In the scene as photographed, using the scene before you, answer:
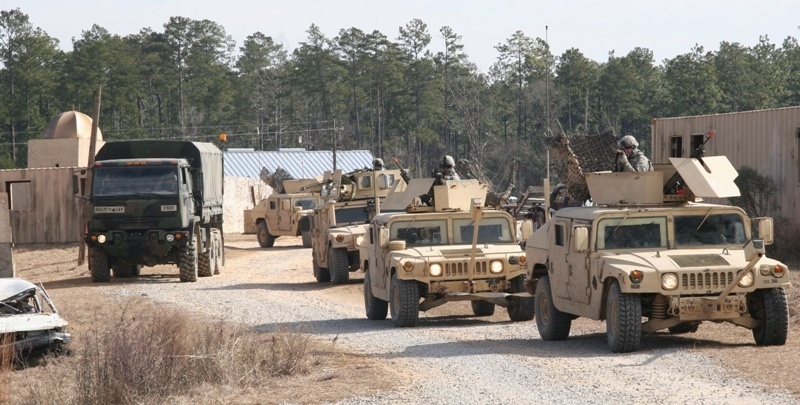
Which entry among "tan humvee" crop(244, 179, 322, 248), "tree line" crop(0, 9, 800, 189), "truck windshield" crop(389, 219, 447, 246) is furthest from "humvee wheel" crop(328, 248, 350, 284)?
"tree line" crop(0, 9, 800, 189)

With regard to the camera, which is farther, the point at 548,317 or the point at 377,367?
the point at 548,317

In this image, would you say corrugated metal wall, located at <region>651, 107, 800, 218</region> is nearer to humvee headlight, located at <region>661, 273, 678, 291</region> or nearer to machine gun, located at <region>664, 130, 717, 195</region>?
machine gun, located at <region>664, 130, 717, 195</region>

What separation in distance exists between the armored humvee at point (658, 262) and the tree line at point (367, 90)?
205 feet

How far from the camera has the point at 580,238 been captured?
45.6 feet

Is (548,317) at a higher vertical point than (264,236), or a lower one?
higher

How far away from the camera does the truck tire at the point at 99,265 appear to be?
26953 millimetres

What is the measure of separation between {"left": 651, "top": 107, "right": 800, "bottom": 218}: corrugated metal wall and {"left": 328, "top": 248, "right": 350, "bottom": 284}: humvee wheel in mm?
9149

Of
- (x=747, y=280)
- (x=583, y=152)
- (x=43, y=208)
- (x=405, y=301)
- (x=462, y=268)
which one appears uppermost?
(x=583, y=152)

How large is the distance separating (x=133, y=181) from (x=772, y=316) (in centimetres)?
1551

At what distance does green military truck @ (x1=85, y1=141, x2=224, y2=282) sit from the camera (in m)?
26.0

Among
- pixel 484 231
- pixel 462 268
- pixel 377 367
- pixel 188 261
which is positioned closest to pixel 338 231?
pixel 188 261

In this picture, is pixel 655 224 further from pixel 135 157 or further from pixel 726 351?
pixel 135 157

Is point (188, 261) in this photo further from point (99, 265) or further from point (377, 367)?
point (377, 367)

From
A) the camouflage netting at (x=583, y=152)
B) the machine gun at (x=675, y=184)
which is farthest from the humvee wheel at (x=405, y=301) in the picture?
the camouflage netting at (x=583, y=152)
